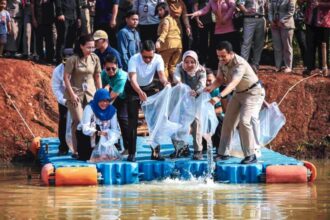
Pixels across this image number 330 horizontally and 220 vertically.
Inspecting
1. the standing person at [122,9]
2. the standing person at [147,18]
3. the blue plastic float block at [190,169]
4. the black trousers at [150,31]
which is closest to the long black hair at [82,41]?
the blue plastic float block at [190,169]

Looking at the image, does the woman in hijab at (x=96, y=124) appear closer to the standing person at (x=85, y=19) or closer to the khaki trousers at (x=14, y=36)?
the standing person at (x=85, y=19)

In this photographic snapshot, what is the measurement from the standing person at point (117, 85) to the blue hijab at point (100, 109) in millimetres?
190

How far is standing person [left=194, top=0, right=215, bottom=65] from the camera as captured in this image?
23.6 m

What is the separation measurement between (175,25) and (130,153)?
14.8ft

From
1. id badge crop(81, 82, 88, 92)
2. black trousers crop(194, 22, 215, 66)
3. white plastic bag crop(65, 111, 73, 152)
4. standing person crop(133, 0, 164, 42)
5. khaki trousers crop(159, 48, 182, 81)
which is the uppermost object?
standing person crop(133, 0, 164, 42)

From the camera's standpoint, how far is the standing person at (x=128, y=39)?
21.3m

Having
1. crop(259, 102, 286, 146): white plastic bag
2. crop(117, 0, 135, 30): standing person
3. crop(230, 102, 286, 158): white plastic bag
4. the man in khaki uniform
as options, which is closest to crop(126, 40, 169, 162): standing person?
the man in khaki uniform

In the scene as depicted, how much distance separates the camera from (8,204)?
1581 centimetres

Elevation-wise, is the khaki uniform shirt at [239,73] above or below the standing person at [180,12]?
below

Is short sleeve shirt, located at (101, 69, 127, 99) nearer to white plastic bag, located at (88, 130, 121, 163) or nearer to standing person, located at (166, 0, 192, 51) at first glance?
white plastic bag, located at (88, 130, 121, 163)

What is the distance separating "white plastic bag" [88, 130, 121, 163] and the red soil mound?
3625 mm

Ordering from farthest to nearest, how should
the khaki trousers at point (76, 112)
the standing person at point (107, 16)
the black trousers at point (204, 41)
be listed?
1. the black trousers at point (204, 41)
2. the standing person at point (107, 16)
3. the khaki trousers at point (76, 112)

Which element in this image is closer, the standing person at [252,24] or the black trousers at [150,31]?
the black trousers at [150,31]

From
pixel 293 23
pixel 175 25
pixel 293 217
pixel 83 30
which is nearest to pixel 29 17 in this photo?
pixel 83 30
